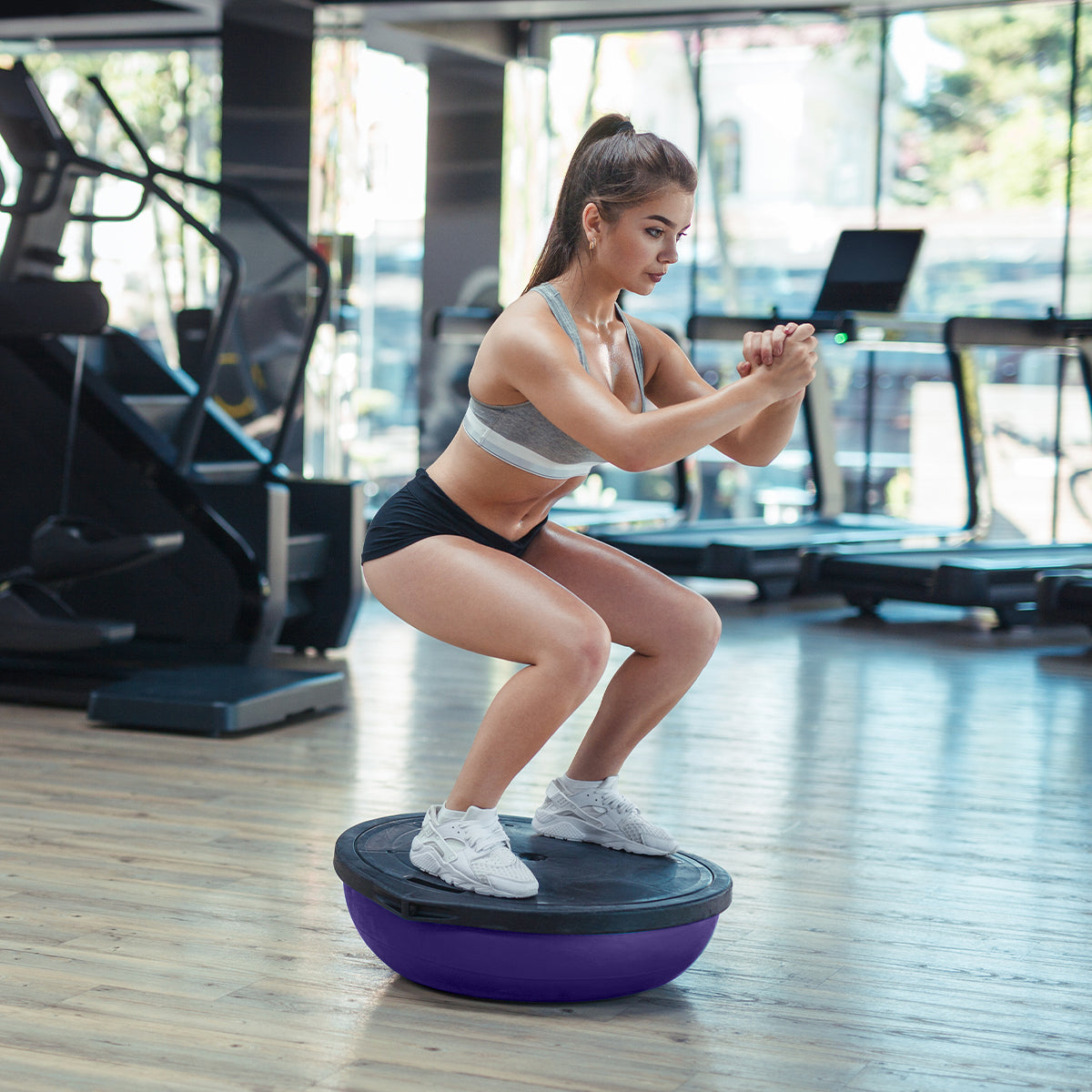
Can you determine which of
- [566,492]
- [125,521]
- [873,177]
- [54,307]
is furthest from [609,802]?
[873,177]

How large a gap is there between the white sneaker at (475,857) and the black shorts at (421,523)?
1.37 ft

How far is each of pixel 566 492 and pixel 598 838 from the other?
1.88 feet

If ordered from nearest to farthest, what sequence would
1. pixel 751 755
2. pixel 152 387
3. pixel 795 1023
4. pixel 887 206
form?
pixel 795 1023
pixel 751 755
pixel 152 387
pixel 887 206

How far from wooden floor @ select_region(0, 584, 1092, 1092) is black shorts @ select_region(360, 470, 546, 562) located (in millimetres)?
672

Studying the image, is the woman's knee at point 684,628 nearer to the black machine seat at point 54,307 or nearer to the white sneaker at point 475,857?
the white sneaker at point 475,857

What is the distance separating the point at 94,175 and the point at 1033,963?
3734mm

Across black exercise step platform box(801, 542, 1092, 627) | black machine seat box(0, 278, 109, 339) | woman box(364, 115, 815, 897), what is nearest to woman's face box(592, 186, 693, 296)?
woman box(364, 115, 815, 897)

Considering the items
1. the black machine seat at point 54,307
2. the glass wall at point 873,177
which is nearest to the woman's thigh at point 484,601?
the black machine seat at point 54,307

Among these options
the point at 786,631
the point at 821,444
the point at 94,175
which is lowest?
the point at 786,631

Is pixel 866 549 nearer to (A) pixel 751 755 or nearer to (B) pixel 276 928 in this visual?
(A) pixel 751 755

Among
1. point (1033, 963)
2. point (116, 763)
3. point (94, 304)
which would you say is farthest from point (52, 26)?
point (1033, 963)

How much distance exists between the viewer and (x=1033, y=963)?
2.33m

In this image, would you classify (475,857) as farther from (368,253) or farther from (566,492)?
(368,253)

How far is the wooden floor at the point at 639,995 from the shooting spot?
188 cm
